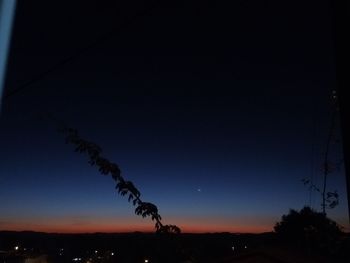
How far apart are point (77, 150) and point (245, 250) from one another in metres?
14.0

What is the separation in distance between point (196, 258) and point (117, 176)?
29.1 inches

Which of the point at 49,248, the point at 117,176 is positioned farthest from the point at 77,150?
the point at 49,248

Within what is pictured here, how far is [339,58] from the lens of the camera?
2.00m

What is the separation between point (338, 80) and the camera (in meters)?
2.00

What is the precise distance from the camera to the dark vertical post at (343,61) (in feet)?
6.40

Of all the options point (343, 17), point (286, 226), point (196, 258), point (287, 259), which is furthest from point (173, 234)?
point (286, 226)

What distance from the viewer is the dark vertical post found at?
1950 mm

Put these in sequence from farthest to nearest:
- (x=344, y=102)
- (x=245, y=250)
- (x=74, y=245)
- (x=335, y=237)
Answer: (x=74, y=245) → (x=245, y=250) → (x=335, y=237) → (x=344, y=102)

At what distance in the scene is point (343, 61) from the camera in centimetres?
197

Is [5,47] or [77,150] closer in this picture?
[5,47]

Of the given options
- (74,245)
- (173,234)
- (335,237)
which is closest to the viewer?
(173,234)

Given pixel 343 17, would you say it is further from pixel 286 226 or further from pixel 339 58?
pixel 286 226

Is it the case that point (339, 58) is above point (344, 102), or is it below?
above

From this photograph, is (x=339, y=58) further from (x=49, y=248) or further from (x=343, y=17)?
(x=49, y=248)
